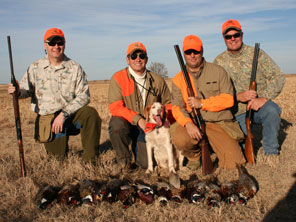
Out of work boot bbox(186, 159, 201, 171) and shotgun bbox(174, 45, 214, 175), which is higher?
shotgun bbox(174, 45, 214, 175)

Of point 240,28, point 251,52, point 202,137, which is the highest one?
point 240,28

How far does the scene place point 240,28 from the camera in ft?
16.8

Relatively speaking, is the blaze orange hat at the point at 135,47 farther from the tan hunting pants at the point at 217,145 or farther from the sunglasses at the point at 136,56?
the tan hunting pants at the point at 217,145

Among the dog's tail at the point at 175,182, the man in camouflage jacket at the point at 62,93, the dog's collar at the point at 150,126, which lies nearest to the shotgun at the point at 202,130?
the dog's collar at the point at 150,126

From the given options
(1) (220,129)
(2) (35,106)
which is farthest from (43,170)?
(1) (220,129)

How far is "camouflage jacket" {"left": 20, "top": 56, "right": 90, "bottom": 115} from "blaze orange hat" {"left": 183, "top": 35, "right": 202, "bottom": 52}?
191 cm

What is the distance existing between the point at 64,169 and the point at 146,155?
4.64 feet

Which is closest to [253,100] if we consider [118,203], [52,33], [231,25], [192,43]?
[231,25]

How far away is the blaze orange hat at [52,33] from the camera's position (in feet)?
15.5

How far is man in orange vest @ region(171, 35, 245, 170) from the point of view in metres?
4.62

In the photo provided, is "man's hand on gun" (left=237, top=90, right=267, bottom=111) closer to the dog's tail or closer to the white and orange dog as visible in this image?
the white and orange dog

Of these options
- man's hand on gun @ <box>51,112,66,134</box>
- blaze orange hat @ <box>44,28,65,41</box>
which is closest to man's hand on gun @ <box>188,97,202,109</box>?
man's hand on gun @ <box>51,112,66,134</box>

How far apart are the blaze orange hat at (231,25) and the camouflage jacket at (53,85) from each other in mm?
2701

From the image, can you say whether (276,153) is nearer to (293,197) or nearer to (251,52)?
(293,197)
